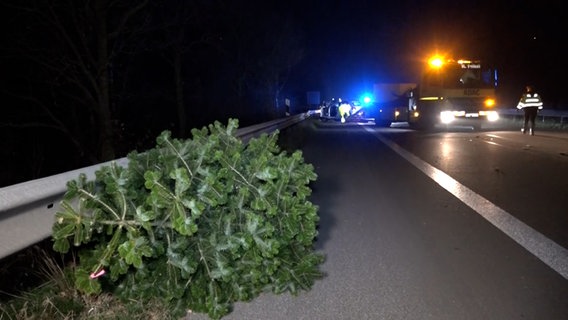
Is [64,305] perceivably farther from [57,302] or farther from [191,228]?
[191,228]

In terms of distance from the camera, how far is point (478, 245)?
589cm

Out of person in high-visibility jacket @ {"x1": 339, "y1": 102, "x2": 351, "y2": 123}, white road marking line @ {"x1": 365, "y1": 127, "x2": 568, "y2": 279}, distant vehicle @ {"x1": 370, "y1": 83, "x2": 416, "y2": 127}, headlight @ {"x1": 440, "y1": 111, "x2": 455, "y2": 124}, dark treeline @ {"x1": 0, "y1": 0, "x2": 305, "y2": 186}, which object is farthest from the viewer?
person in high-visibility jacket @ {"x1": 339, "y1": 102, "x2": 351, "y2": 123}

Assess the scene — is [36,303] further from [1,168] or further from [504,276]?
[1,168]

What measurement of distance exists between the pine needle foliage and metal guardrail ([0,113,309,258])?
0.09m

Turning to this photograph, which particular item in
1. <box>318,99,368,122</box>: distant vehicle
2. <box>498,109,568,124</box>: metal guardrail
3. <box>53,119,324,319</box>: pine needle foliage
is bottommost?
<box>318,99,368,122</box>: distant vehicle

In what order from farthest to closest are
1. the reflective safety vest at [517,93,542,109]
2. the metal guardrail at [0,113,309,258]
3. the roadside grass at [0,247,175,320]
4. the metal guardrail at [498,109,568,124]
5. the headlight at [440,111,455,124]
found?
the metal guardrail at [498,109,568,124] → the headlight at [440,111,455,124] → the reflective safety vest at [517,93,542,109] → the roadside grass at [0,247,175,320] → the metal guardrail at [0,113,309,258]

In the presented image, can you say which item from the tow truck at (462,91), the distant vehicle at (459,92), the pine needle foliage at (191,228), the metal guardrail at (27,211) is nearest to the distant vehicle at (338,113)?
the distant vehicle at (459,92)

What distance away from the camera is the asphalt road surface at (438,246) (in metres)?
4.20

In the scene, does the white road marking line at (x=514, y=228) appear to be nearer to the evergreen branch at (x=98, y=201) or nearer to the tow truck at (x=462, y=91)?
the evergreen branch at (x=98, y=201)

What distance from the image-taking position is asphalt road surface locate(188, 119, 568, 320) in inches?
165

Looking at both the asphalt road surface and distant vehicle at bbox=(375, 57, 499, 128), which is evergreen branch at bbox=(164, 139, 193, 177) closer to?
the asphalt road surface

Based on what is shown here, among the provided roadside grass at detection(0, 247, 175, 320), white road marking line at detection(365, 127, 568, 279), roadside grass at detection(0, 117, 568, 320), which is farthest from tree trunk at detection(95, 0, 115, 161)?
roadside grass at detection(0, 247, 175, 320)

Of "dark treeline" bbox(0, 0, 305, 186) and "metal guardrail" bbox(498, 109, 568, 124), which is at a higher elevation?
"dark treeline" bbox(0, 0, 305, 186)

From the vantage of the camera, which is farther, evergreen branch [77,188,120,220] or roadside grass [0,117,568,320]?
evergreen branch [77,188,120,220]
